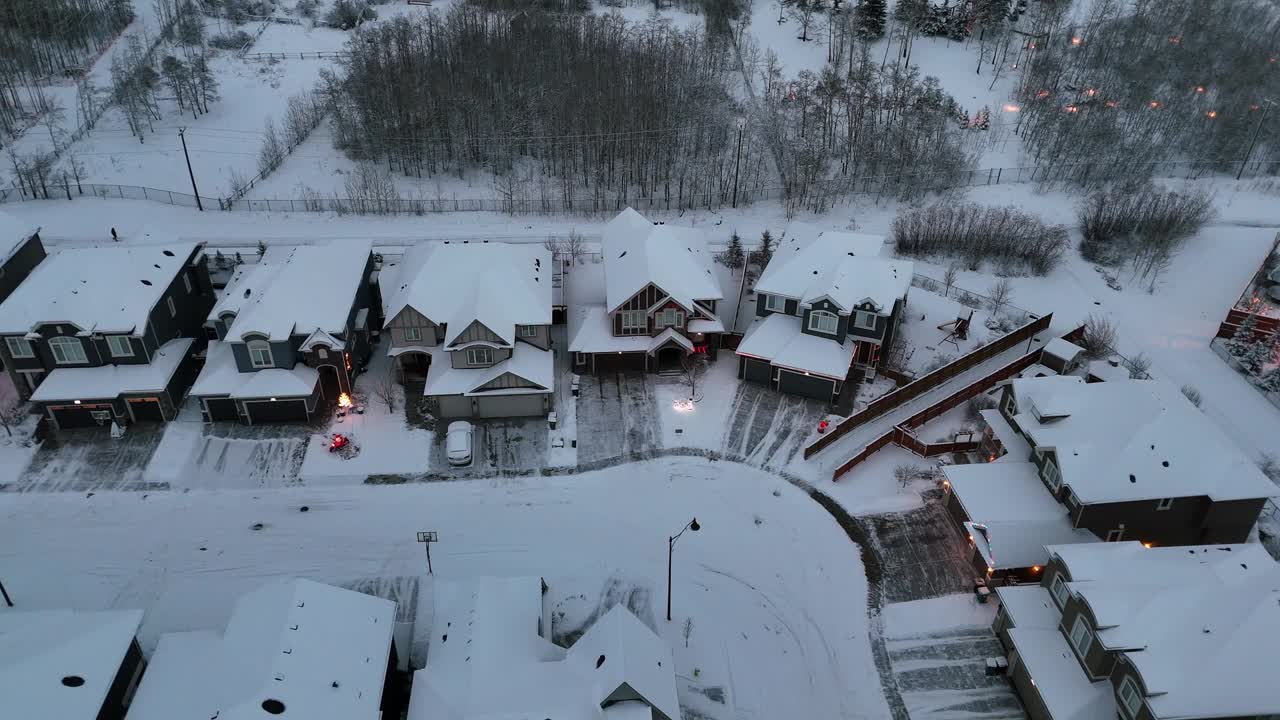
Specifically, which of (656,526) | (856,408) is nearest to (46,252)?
(656,526)

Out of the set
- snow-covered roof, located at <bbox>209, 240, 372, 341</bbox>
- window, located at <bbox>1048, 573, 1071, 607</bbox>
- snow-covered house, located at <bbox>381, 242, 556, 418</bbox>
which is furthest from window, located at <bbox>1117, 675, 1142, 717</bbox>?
snow-covered roof, located at <bbox>209, 240, 372, 341</bbox>

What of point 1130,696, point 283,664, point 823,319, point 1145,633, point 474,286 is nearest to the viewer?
point 283,664

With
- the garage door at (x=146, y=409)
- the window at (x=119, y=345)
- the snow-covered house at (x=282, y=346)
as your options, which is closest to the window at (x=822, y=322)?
the snow-covered house at (x=282, y=346)

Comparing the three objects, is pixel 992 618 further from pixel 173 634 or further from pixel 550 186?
pixel 550 186

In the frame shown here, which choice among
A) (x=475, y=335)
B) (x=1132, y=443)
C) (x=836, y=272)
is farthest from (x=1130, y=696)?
(x=475, y=335)

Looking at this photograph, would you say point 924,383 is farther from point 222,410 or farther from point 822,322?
point 222,410

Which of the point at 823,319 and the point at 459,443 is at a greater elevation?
the point at 823,319
